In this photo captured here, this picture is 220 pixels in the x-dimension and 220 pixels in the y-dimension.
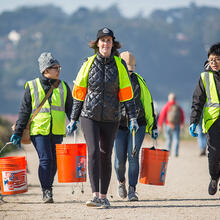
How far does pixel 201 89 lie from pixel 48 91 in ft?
5.64

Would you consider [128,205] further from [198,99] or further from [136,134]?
[198,99]

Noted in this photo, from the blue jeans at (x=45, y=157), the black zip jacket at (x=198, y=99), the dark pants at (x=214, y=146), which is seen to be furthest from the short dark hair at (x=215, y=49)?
the blue jeans at (x=45, y=157)

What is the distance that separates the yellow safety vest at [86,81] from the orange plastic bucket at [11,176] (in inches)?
46.4

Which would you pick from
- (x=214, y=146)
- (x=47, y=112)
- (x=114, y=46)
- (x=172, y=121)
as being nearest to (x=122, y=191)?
(x=214, y=146)

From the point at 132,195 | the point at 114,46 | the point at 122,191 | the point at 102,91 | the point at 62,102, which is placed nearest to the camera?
the point at 102,91

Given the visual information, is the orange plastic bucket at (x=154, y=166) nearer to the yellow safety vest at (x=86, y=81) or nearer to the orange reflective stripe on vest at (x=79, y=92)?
the yellow safety vest at (x=86, y=81)

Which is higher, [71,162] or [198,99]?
[198,99]

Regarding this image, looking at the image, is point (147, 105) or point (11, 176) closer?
point (11, 176)

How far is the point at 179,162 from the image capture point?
14.9 metres

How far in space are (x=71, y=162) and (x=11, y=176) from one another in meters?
0.76

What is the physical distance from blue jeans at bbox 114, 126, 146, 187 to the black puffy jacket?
1104 millimetres

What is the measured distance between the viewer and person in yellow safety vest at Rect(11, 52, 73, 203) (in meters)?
7.34

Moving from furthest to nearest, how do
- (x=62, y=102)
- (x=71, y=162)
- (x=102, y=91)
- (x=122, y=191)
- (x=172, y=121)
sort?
(x=172, y=121), (x=122, y=191), (x=62, y=102), (x=71, y=162), (x=102, y=91)

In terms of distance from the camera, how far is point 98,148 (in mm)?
6676
